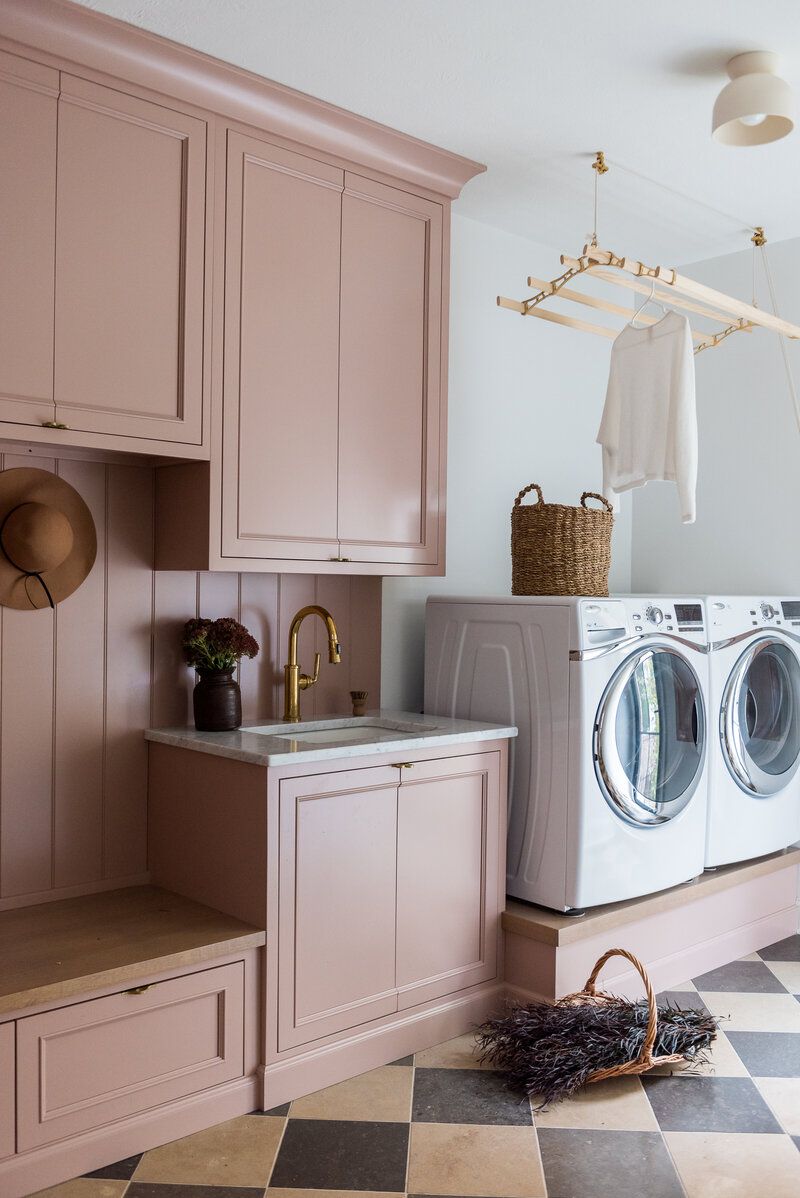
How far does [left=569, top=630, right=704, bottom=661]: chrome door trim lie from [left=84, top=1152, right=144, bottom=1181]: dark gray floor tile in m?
1.60

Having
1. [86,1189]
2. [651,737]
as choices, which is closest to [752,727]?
[651,737]

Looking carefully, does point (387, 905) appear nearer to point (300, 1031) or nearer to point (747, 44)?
point (300, 1031)

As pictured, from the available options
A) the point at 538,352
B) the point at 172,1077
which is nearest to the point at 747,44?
the point at 538,352

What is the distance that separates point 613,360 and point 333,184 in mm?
1059

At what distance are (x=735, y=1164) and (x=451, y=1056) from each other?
758 millimetres

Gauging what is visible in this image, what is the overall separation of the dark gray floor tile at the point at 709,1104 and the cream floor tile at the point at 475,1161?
1.16 feet

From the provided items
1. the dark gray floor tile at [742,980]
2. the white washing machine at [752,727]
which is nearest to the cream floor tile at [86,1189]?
the dark gray floor tile at [742,980]

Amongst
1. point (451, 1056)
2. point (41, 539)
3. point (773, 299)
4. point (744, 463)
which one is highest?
point (773, 299)

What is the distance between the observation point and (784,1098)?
7.86ft

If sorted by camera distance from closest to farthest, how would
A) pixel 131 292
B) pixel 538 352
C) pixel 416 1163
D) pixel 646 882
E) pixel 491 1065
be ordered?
1. pixel 416 1163
2. pixel 131 292
3. pixel 491 1065
4. pixel 646 882
5. pixel 538 352

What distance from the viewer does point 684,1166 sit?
83.0 inches

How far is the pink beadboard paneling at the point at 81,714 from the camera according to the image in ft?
8.43

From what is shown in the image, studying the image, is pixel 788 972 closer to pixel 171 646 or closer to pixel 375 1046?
pixel 375 1046

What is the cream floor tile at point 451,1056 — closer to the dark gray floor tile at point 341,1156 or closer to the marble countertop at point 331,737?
the dark gray floor tile at point 341,1156
